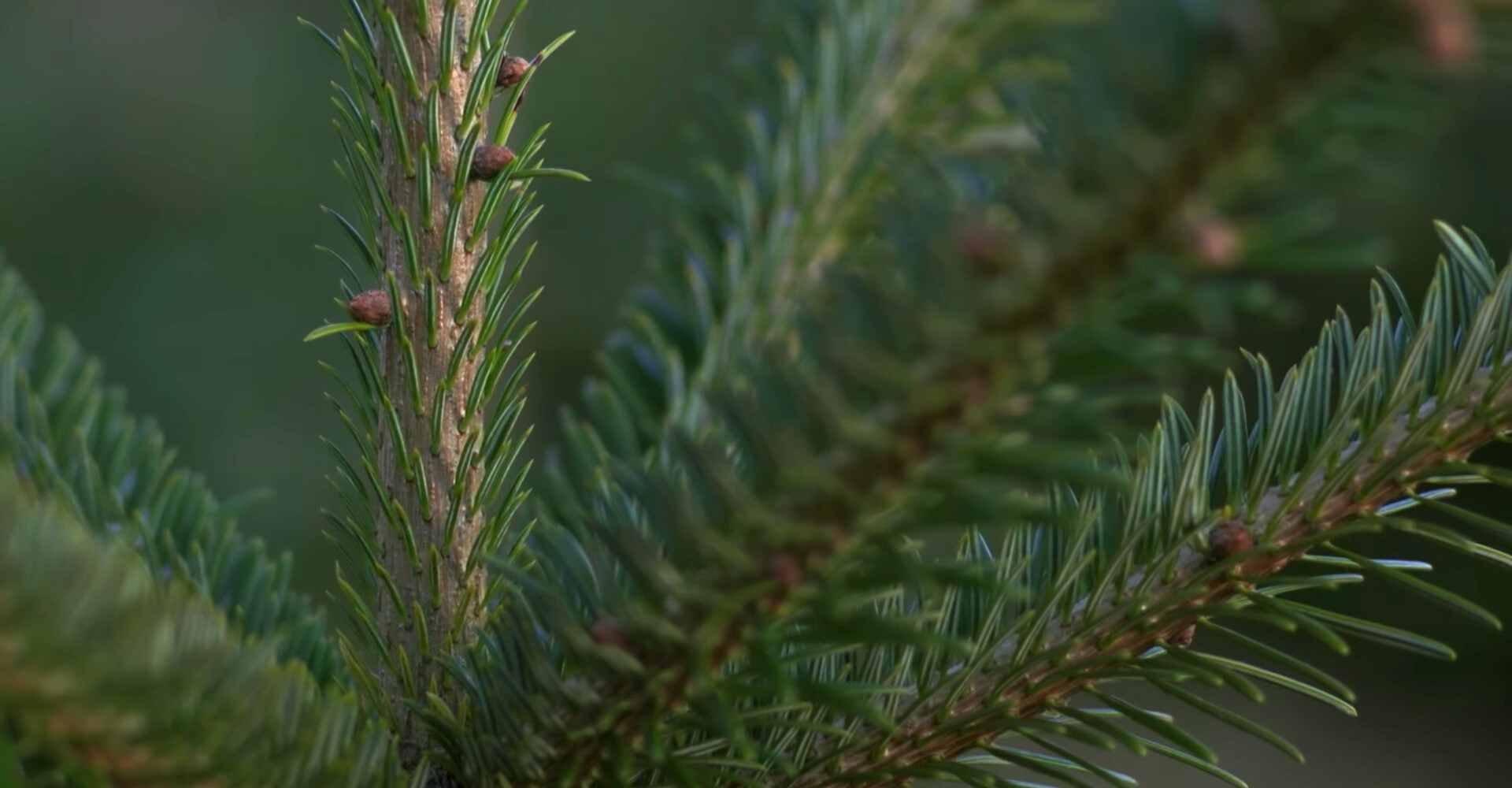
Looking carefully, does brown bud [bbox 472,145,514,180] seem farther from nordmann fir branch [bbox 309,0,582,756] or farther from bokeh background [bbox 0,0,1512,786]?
bokeh background [bbox 0,0,1512,786]

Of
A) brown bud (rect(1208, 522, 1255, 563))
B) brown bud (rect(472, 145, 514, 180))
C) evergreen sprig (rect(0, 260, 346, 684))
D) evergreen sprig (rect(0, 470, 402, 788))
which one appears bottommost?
evergreen sprig (rect(0, 470, 402, 788))

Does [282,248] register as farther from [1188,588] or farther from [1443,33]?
[1443,33]

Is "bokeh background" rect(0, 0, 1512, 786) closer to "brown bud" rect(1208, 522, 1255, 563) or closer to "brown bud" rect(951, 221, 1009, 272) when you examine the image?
"brown bud" rect(1208, 522, 1255, 563)

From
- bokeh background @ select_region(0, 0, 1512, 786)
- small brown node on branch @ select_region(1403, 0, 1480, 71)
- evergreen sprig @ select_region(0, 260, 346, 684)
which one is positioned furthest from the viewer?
bokeh background @ select_region(0, 0, 1512, 786)

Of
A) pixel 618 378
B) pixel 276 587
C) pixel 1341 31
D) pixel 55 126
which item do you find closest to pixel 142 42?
pixel 55 126

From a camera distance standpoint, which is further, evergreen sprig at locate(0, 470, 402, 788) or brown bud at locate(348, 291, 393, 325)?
brown bud at locate(348, 291, 393, 325)

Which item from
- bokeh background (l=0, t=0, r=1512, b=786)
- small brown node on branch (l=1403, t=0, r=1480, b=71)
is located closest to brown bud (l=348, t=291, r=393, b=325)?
small brown node on branch (l=1403, t=0, r=1480, b=71)

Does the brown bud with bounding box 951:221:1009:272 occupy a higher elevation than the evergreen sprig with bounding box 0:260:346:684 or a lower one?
higher

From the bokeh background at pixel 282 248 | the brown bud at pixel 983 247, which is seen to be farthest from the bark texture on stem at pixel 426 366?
the bokeh background at pixel 282 248

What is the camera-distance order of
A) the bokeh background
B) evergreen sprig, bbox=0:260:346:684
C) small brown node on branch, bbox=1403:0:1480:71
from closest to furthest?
1. small brown node on branch, bbox=1403:0:1480:71
2. evergreen sprig, bbox=0:260:346:684
3. the bokeh background
